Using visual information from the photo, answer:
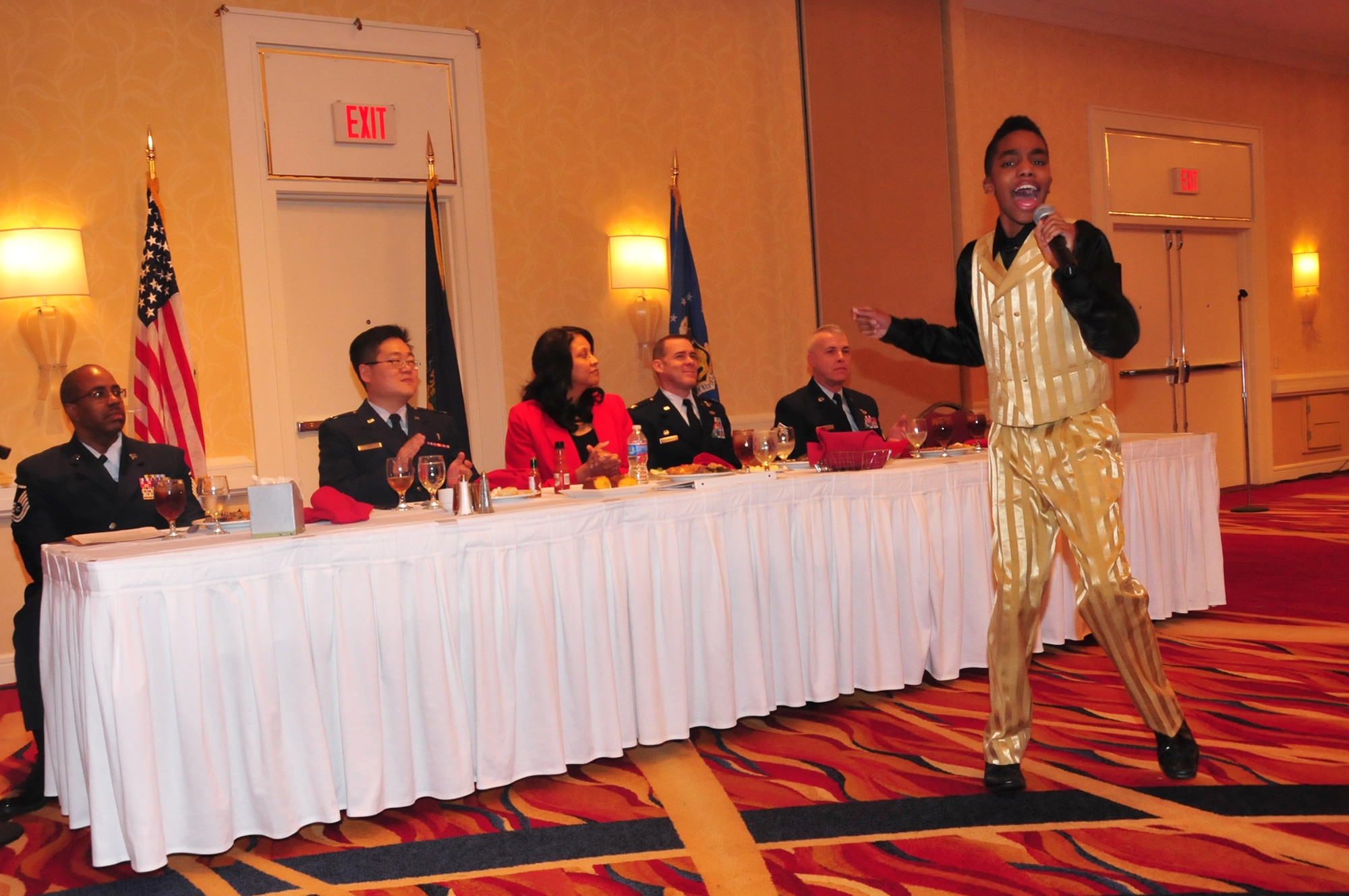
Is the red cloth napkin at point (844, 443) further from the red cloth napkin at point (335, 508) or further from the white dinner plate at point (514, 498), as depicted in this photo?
the red cloth napkin at point (335, 508)

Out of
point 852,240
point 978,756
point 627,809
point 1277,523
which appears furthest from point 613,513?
point 1277,523

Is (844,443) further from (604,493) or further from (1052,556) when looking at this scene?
(1052,556)

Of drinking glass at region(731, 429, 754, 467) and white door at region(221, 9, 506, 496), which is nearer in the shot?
drinking glass at region(731, 429, 754, 467)

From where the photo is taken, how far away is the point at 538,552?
9.60 ft

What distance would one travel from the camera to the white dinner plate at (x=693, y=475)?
3.29 metres

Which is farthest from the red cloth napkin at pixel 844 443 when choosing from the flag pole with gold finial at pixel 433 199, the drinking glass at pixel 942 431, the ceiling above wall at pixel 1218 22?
the ceiling above wall at pixel 1218 22

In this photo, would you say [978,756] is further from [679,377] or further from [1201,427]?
[1201,427]

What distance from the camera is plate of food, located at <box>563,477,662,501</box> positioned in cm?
311

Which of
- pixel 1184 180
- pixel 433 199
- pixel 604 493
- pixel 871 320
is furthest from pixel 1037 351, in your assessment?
pixel 1184 180

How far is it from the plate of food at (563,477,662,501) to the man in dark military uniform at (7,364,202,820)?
121 cm

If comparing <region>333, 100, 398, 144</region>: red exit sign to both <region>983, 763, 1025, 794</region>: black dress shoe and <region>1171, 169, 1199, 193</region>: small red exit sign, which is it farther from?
<region>1171, 169, 1199, 193</region>: small red exit sign

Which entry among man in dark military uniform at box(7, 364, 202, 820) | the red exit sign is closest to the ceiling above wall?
the red exit sign

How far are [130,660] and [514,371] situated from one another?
3.73 metres

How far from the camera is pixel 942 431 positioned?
4.09 m
